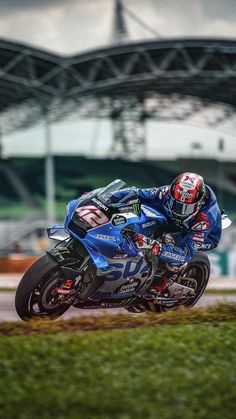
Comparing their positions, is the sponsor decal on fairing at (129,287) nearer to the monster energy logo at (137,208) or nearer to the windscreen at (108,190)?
the monster energy logo at (137,208)

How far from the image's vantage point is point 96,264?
26.4 ft

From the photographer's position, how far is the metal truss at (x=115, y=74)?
33.6 m

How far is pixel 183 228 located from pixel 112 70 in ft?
86.5

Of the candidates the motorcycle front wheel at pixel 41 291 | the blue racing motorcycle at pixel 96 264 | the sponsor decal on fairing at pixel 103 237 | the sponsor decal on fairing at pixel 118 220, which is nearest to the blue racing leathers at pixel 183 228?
the blue racing motorcycle at pixel 96 264

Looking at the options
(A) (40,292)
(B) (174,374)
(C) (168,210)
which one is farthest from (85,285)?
(B) (174,374)

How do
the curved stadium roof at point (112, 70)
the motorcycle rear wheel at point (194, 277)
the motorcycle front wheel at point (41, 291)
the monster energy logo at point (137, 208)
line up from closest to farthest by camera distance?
the motorcycle front wheel at point (41, 291) → the monster energy logo at point (137, 208) → the motorcycle rear wheel at point (194, 277) → the curved stadium roof at point (112, 70)

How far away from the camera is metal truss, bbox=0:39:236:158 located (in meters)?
33.6

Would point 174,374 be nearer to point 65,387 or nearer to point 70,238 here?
point 65,387

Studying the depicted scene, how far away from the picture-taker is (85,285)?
323 inches

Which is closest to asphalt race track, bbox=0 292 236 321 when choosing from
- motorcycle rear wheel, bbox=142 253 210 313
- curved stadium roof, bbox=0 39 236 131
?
motorcycle rear wheel, bbox=142 253 210 313

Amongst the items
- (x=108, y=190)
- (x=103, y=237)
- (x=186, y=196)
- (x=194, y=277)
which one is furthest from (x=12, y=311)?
(x=186, y=196)

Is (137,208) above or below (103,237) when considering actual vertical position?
above

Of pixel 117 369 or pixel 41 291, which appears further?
pixel 41 291

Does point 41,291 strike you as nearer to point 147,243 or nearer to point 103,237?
point 103,237
